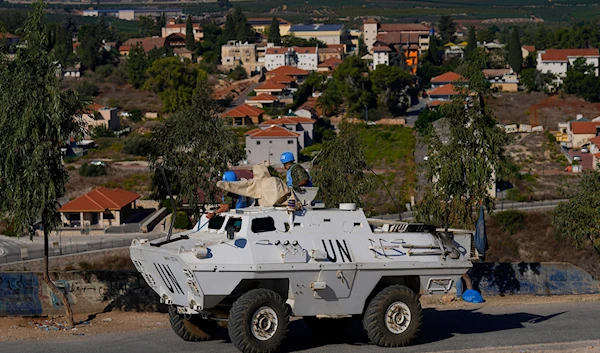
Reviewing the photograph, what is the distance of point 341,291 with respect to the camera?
67.7 feet

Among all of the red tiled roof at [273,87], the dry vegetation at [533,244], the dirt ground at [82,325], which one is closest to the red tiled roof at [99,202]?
the dry vegetation at [533,244]

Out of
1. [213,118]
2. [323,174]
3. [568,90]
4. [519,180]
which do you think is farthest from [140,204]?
[568,90]

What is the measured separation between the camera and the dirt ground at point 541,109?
125 m

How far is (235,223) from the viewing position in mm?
20266

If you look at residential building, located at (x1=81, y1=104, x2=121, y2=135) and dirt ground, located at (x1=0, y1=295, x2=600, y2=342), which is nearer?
dirt ground, located at (x1=0, y1=295, x2=600, y2=342)

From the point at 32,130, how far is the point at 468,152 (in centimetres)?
1330

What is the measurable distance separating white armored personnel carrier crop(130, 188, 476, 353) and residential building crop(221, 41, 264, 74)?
6041 inches

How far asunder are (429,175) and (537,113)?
101980 mm

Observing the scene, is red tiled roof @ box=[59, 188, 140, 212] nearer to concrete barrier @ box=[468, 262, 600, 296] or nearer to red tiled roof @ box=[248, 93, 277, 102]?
concrete barrier @ box=[468, 262, 600, 296]

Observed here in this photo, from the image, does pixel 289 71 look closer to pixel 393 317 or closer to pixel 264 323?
pixel 393 317

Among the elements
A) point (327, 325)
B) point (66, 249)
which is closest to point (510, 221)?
point (66, 249)

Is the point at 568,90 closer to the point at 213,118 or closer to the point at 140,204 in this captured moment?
the point at 140,204

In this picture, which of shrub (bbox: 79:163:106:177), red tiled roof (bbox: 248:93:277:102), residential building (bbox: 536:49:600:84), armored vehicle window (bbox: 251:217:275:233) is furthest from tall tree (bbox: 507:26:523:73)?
armored vehicle window (bbox: 251:217:275:233)

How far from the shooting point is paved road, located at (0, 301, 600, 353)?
2067 centimetres
